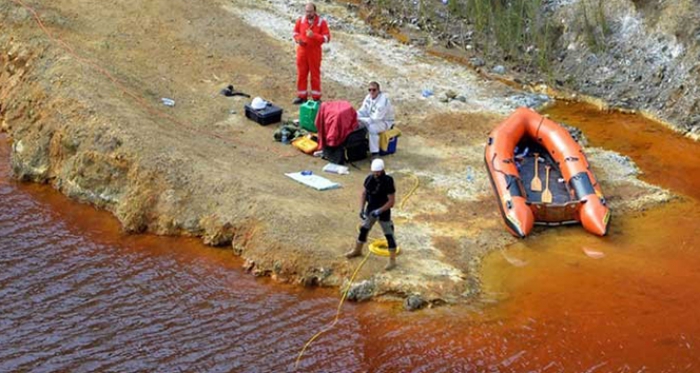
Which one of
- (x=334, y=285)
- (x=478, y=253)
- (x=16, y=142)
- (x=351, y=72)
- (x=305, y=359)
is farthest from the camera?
(x=351, y=72)

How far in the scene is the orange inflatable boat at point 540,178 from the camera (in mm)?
10812

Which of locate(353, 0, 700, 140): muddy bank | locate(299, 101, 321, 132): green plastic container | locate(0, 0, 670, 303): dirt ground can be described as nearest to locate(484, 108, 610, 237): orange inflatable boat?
locate(0, 0, 670, 303): dirt ground

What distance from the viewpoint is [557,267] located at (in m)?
10.1

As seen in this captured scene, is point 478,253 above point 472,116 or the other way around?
the other way around

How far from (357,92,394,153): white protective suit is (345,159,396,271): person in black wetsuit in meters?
2.99

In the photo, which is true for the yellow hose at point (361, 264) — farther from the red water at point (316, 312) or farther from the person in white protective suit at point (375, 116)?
the person in white protective suit at point (375, 116)

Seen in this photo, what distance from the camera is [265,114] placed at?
13.2 m

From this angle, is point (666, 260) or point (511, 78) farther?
point (511, 78)

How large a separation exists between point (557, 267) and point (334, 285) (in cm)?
272

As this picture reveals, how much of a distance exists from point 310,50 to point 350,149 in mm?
2498

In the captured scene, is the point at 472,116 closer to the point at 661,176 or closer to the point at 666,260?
the point at 661,176

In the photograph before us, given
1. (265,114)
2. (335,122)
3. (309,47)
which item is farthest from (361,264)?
(309,47)

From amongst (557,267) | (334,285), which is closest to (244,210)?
(334,285)

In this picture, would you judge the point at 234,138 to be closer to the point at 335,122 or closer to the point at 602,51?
the point at 335,122
